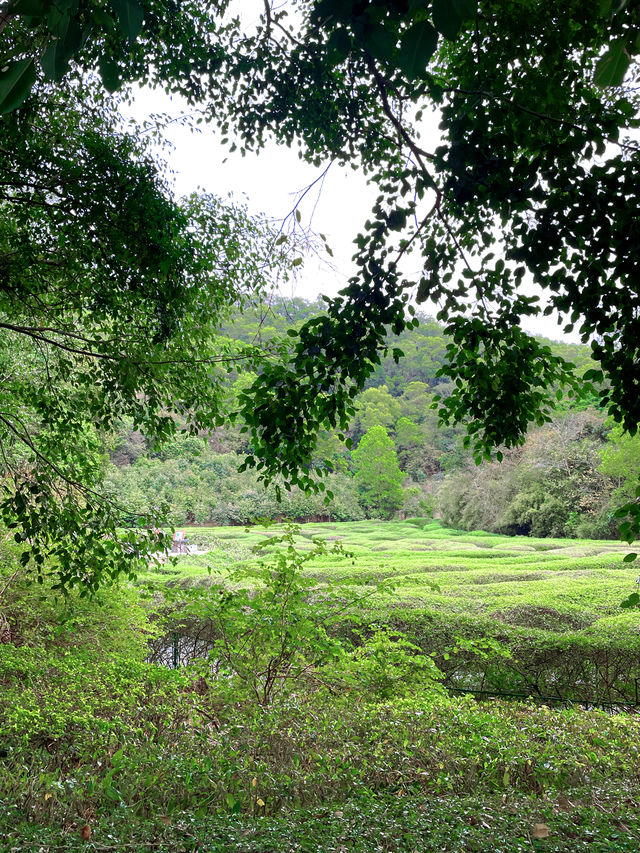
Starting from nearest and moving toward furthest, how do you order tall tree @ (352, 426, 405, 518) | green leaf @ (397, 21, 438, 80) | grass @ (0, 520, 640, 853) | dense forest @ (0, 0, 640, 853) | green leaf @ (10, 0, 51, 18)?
green leaf @ (10, 0, 51, 18)
green leaf @ (397, 21, 438, 80)
dense forest @ (0, 0, 640, 853)
grass @ (0, 520, 640, 853)
tall tree @ (352, 426, 405, 518)

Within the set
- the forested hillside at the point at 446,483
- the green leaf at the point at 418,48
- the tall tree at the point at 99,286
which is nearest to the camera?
the green leaf at the point at 418,48

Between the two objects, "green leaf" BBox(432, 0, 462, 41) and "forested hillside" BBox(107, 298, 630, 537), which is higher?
"green leaf" BBox(432, 0, 462, 41)

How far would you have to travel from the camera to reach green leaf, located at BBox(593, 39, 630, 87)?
2.66 ft

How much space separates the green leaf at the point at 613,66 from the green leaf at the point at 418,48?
0.79 ft

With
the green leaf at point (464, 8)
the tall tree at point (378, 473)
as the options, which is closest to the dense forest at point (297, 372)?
the green leaf at point (464, 8)

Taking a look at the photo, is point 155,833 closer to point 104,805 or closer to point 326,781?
point 104,805

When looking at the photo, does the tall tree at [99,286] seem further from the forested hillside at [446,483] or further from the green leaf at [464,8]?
the forested hillside at [446,483]

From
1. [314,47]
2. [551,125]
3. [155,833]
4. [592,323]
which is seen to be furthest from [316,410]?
[314,47]

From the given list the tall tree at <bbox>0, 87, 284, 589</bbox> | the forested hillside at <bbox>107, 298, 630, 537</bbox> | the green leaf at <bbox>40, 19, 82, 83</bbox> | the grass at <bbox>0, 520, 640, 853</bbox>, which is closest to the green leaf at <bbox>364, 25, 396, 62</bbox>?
the green leaf at <bbox>40, 19, 82, 83</bbox>

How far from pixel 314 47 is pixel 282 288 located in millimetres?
1398

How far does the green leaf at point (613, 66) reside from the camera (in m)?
0.81

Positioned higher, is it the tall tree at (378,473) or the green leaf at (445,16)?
the green leaf at (445,16)

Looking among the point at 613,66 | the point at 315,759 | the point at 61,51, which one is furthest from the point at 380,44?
the point at 315,759

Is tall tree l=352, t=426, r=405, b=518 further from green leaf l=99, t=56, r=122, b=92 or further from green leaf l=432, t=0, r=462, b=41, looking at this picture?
green leaf l=432, t=0, r=462, b=41
